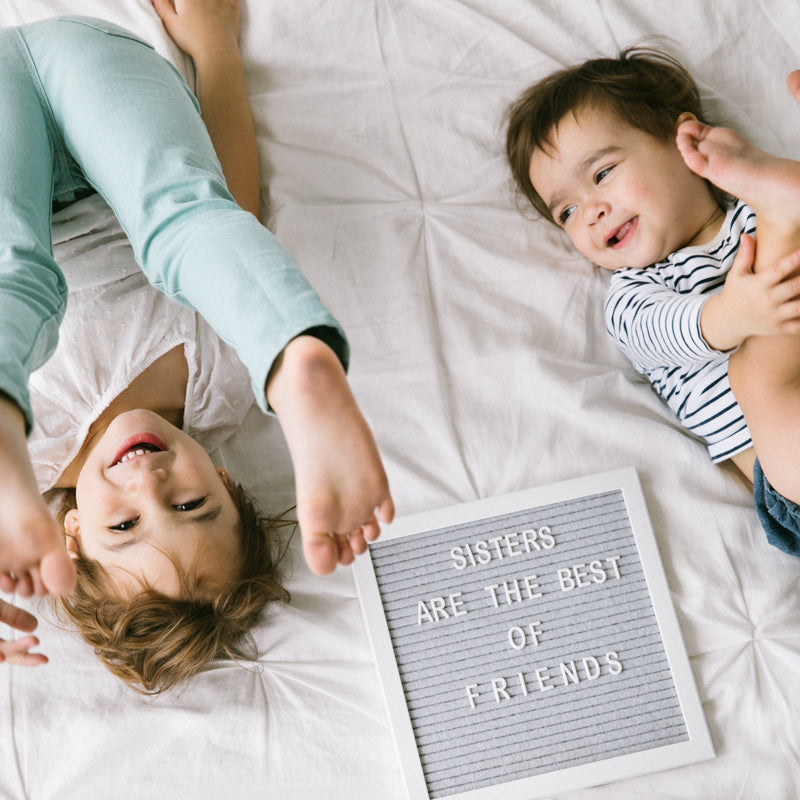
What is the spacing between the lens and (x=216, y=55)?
112 centimetres

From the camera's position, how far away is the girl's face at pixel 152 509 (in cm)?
92

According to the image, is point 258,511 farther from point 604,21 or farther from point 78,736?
point 604,21

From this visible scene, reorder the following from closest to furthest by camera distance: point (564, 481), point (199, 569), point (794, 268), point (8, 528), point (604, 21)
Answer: point (8, 528), point (794, 268), point (199, 569), point (564, 481), point (604, 21)

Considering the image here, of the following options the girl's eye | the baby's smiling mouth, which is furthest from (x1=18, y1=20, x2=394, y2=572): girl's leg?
the baby's smiling mouth

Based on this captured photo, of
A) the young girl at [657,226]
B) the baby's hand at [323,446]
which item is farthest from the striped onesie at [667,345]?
the baby's hand at [323,446]

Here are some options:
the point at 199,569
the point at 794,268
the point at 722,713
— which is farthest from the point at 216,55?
the point at 722,713

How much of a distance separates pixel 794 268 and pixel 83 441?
32.3 inches

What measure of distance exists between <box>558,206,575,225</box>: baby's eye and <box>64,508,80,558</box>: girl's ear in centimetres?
75

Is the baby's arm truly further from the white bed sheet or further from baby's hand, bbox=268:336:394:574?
baby's hand, bbox=268:336:394:574

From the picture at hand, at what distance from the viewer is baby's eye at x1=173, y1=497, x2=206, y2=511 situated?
0.94 metres

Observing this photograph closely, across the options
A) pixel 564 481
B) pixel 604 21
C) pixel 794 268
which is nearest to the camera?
pixel 794 268

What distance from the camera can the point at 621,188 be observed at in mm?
1059

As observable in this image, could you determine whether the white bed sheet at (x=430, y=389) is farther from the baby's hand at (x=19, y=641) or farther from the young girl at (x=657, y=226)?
the baby's hand at (x=19, y=641)

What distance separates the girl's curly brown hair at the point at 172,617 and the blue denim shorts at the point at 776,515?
1.98 ft
